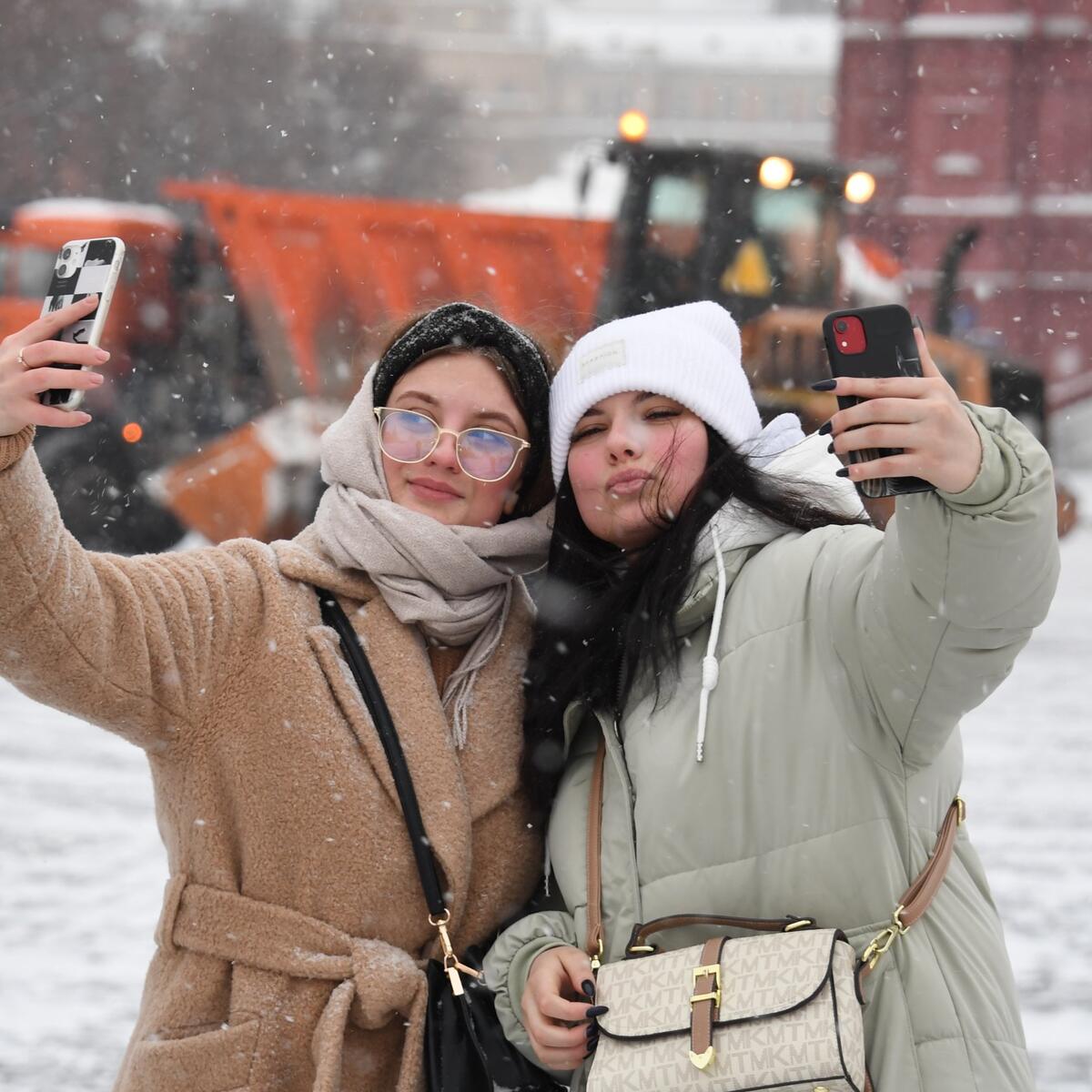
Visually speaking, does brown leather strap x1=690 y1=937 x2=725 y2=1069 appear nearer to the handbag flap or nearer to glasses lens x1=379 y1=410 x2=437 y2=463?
the handbag flap

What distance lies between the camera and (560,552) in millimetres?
2279

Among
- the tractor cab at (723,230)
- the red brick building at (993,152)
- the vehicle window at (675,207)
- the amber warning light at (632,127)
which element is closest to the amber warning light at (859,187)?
the tractor cab at (723,230)

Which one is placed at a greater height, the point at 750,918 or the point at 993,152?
the point at 993,152

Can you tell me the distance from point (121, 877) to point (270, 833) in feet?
11.1

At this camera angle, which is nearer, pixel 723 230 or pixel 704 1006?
pixel 704 1006

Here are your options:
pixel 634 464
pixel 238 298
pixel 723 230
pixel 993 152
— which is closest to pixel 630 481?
pixel 634 464

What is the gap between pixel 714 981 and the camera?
1742 mm

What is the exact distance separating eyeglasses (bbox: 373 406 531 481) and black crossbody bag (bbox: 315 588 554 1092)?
0.38 m

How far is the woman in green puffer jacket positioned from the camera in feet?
5.29

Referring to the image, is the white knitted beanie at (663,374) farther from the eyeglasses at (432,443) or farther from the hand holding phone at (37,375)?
the hand holding phone at (37,375)

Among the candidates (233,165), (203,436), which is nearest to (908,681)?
(203,436)

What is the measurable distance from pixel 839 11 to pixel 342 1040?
35.1 meters

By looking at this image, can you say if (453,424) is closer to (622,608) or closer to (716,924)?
(622,608)

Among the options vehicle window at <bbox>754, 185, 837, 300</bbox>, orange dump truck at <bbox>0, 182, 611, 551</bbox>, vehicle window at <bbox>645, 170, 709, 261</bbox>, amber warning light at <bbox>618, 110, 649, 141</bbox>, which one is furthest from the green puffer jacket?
amber warning light at <bbox>618, 110, 649, 141</bbox>
